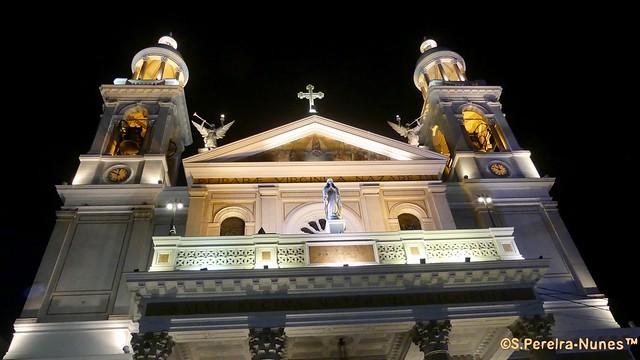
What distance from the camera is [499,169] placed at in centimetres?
2528

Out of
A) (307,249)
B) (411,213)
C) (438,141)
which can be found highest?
(438,141)

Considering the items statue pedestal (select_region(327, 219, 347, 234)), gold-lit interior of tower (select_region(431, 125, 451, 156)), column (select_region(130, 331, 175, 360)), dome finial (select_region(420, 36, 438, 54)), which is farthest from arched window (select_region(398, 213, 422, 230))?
dome finial (select_region(420, 36, 438, 54))

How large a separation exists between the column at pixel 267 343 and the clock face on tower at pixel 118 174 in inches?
451

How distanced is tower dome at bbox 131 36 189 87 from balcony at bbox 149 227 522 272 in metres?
16.0

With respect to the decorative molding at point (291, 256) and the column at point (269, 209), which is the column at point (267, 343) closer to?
the decorative molding at point (291, 256)

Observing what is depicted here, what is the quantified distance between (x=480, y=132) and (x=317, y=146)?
9443 millimetres

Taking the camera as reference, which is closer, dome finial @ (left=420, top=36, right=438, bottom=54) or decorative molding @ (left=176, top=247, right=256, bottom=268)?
decorative molding @ (left=176, top=247, right=256, bottom=268)

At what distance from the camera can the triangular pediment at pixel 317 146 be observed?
23.2 m

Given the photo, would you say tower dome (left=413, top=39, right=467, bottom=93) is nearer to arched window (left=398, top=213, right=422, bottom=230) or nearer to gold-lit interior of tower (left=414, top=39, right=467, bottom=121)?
gold-lit interior of tower (left=414, top=39, right=467, bottom=121)

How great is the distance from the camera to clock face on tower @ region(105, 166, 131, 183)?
23.7 m

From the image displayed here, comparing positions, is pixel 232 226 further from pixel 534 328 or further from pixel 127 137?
pixel 534 328

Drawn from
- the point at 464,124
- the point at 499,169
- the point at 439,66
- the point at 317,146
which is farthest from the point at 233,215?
the point at 439,66

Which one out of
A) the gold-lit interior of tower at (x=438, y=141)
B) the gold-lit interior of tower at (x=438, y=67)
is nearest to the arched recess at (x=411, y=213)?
the gold-lit interior of tower at (x=438, y=141)

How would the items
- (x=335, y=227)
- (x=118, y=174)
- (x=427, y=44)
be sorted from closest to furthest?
1. (x=335, y=227)
2. (x=118, y=174)
3. (x=427, y=44)
